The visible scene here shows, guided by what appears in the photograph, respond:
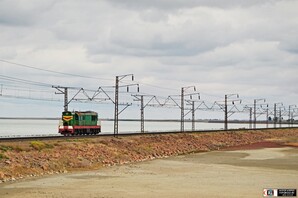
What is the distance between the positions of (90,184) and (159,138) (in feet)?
133

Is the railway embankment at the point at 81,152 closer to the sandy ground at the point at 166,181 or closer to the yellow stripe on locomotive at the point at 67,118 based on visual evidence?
the sandy ground at the point at 166,181

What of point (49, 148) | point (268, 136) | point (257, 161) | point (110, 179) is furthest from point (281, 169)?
point (268, 136)

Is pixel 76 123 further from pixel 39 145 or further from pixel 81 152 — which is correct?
pixel 39 145

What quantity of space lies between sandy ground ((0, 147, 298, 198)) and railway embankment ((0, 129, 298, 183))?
2642mm

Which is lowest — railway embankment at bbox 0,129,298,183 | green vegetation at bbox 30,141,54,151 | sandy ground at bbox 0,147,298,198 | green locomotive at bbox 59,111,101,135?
sandy ground at bbox 0,147,298,198

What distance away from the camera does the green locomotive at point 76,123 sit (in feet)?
271

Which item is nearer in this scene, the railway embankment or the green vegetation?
the railway embankment

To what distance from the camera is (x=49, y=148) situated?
52.4 meters

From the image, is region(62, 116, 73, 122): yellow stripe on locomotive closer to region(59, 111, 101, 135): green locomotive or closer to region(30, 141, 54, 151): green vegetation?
region(59, 111, 101, 135): green locomotive

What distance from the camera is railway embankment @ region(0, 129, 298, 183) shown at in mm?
45088

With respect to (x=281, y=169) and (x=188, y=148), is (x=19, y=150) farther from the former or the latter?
(x=188, y=148)

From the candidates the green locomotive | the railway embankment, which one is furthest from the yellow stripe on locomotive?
the railway embankment

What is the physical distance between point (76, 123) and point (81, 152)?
28.3m

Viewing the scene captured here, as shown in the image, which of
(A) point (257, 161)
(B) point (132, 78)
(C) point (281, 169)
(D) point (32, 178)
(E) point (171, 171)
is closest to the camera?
(D) point (32, 178)
